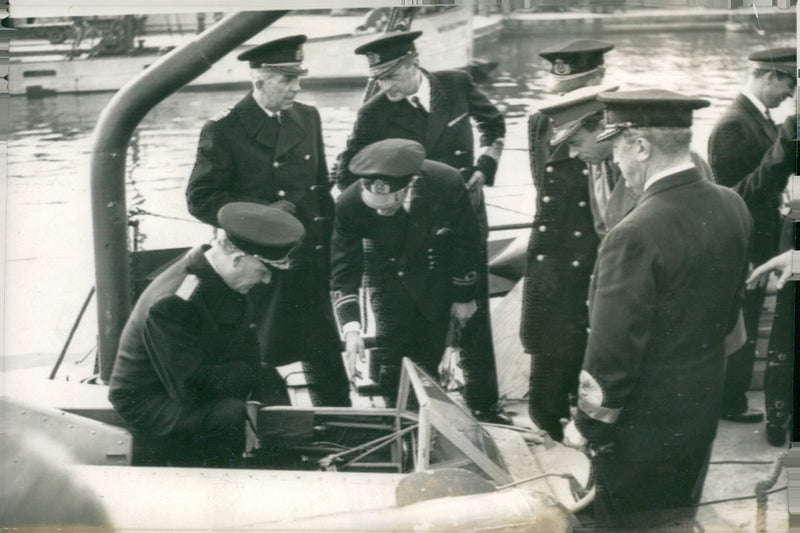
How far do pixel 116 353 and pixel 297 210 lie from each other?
116cm

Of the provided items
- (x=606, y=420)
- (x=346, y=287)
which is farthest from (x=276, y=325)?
(x=606, y=420)

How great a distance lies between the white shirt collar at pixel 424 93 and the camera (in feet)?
15.1

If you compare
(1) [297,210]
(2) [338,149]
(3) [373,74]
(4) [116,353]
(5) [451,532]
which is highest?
(3) [373,74]

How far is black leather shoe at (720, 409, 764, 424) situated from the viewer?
4.53 meters

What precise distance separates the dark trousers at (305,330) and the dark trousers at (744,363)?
1834 millimetres

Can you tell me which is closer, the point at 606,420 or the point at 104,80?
the point at 606,420

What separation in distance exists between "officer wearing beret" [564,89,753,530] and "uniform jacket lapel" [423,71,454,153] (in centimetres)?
75

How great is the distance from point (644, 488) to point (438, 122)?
78.2 inches

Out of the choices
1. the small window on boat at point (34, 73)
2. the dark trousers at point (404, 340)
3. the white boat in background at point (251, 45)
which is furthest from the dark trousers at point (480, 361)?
the small window on boat at point (34, 73)

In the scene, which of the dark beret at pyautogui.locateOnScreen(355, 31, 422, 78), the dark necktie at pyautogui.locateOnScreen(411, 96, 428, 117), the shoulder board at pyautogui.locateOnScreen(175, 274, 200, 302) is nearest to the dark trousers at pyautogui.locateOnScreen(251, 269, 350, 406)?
the shoulder board at pyautogui.locateOnScreen(175, 274, 200, 302)

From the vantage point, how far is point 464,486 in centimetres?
436

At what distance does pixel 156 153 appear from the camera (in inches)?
184

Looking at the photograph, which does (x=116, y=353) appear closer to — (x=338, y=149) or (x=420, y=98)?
(x=338, y=149)

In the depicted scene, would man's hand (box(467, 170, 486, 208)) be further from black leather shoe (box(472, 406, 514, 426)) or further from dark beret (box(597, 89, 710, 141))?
black leather shoe (box(472, 406, 514, 426))
